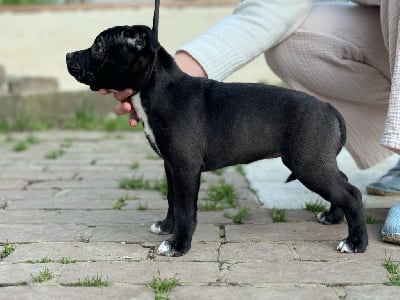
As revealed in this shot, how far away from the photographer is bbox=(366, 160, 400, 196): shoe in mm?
4172

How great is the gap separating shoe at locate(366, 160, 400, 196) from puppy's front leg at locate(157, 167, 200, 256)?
1504 mm

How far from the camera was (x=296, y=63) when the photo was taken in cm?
418

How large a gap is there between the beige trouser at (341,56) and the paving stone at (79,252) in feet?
5.18

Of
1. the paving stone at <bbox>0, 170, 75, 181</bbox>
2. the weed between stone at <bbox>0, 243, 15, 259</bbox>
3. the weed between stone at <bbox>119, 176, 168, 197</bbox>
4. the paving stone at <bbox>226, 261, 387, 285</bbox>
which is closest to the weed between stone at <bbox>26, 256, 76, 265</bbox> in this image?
the weed between stone at <bbox>0, 243, 15, 259</bbox>

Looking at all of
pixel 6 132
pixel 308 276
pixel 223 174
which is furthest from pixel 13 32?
pixel 308 276

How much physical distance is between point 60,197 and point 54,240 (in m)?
0.95

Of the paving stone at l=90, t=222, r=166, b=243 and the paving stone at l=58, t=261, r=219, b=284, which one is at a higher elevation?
the paving stone at l=58, t=261, r=219, b=284

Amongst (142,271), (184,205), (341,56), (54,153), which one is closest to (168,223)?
(184,205)

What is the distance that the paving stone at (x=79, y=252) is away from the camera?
300 cm

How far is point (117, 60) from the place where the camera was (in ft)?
10.2

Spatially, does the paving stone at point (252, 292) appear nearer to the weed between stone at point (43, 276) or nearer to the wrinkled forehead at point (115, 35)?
the weed between stone at point (43, 276)

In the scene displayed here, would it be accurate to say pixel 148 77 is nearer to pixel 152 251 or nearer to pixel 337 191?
pixel 152 251

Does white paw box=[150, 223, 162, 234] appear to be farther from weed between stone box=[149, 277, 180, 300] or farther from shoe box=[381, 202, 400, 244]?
shoe box=[381, 202, 400, 244]

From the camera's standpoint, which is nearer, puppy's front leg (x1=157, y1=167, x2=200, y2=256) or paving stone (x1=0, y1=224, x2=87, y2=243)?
puppy's front leg (x1=157, y1=167, x2=200, y2=256)
